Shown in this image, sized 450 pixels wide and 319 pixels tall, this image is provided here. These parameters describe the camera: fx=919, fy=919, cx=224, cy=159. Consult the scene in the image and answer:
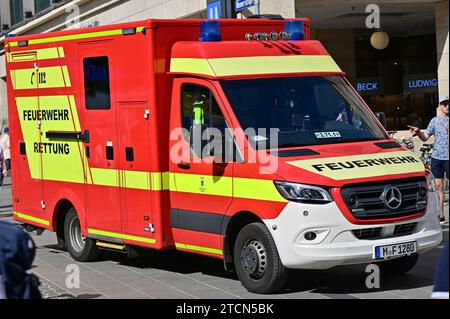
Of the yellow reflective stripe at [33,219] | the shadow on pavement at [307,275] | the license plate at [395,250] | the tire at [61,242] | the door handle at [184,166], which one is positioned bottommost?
the shadow on pavement at [307,275]

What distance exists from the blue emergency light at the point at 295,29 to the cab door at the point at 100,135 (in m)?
2.10

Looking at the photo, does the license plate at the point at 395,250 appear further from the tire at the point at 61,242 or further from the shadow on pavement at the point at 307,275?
the tire at the point at 61,242

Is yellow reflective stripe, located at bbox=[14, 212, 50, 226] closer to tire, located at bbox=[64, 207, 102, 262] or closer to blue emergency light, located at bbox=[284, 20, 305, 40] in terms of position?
tire, located at bbox=[64, 207, 102, 262]

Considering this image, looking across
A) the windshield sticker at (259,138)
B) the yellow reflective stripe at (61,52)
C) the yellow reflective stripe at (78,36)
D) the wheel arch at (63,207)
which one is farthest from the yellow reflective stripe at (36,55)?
the windshield sticker at (259,138)

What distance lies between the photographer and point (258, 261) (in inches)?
356

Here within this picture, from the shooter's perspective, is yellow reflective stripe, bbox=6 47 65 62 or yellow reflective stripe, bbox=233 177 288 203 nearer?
yellow reflective stripe, bbox=233 177 288 203

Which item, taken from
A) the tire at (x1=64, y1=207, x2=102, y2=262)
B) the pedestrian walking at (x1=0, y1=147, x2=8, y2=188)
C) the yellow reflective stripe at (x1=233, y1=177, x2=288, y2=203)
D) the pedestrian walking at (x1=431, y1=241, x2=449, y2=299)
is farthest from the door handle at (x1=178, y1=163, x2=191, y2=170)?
the pedestrian walking at (x1=0, y1=147, x2=8, y2=188)

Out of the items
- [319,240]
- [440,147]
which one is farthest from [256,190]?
[440,147]

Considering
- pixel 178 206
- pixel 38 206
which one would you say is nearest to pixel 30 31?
pixel 38 206

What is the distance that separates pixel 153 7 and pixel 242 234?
15546 millimetres

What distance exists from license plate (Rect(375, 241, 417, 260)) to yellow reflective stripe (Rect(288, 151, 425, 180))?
0.70m

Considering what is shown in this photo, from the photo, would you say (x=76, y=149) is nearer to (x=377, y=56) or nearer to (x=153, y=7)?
(x=153, y=7)

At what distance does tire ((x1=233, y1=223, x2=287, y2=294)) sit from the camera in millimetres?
8875

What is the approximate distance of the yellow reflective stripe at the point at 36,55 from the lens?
1191 centimetres
